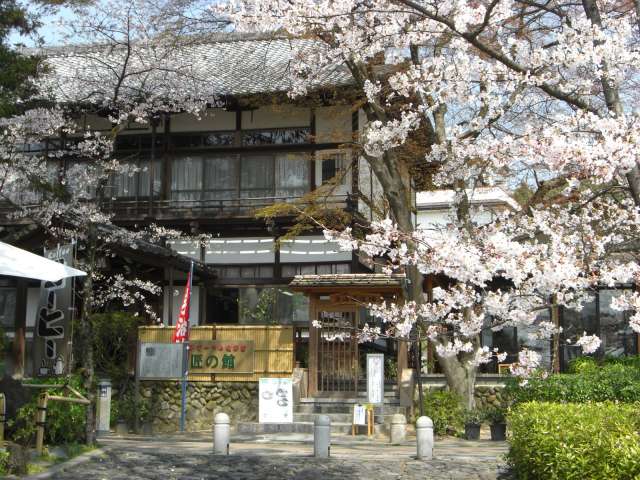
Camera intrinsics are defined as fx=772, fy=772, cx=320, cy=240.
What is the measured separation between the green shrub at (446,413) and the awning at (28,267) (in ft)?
30.7

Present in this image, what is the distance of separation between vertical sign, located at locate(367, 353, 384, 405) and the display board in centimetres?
511

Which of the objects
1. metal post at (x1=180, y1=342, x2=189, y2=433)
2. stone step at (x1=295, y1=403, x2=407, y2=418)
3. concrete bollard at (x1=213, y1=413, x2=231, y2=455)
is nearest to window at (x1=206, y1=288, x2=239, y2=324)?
metal post at (x1=180, y1=342, x2=189, y2=433)

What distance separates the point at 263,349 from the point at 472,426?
5985 mm

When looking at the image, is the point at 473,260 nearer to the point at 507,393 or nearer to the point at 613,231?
the point at 613,231

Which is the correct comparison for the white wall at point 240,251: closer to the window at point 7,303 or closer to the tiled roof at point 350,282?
the tiled roof at point 350,282

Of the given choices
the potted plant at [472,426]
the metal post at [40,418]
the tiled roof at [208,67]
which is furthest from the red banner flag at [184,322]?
the metal post at [40,418]

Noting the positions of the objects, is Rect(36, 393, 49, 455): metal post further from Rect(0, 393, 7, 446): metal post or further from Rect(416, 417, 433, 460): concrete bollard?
Rect(416, 417, 433, 460): concrete bollard

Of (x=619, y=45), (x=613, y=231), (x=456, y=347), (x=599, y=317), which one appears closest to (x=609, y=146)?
(x=619, y=45)

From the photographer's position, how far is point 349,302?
20.3m

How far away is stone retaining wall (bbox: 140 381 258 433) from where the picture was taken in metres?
20.2

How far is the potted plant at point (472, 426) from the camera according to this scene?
1717 centimetres

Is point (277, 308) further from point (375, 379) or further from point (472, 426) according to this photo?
point (472, 426)

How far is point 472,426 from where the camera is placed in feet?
56.2

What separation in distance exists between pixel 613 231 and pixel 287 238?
1129 centimetres
